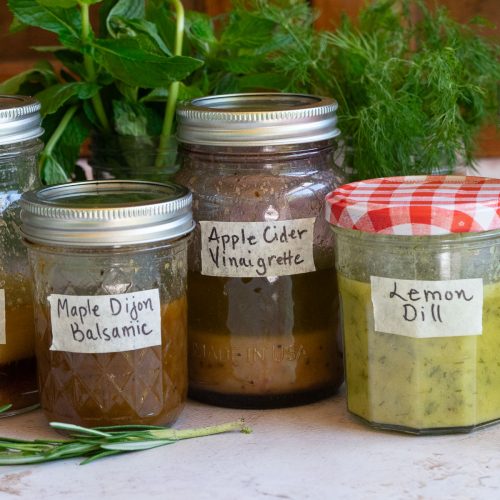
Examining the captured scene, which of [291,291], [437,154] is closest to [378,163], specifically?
[437,154]

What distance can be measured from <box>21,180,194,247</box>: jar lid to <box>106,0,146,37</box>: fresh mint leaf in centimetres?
24

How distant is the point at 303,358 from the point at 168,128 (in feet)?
0.90

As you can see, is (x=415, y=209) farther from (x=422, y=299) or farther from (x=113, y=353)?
(x=113, y=353)

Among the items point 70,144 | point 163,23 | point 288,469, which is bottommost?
point 288,469

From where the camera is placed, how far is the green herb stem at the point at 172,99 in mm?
926

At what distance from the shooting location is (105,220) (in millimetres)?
703

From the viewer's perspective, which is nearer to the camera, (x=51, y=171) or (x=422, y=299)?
(x=422, y=299)

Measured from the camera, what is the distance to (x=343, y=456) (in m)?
0.73

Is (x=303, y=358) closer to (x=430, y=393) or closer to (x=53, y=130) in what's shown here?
(x=430, y=393)

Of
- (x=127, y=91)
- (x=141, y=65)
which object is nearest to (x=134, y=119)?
(x=127, y=91)

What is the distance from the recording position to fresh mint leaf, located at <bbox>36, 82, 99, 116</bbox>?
889mm

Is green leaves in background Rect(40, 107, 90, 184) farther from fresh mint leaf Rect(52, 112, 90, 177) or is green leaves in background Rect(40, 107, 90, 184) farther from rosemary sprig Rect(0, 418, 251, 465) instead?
rosemary sprig Rect(0, 418, 251, 465)

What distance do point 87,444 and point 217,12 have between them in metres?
0.68

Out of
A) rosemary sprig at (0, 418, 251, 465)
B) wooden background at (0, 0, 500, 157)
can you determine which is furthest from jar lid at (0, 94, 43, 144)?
wooden background at (0, 0, 500, 157)
